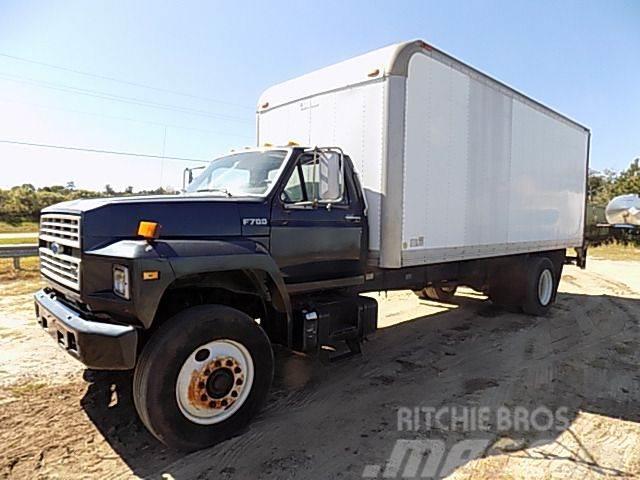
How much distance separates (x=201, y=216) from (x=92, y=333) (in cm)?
124

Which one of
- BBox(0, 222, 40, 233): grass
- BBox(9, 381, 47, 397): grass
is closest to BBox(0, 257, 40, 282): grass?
BBox(9, 381, 47, 397): grass

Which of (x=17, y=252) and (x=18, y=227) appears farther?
(x=18, y=227)

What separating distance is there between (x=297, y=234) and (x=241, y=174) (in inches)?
36.3

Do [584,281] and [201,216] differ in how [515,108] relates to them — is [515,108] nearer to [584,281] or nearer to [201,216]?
[201,216]

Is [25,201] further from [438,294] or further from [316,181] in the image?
[316,181]

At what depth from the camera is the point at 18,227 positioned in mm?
28125

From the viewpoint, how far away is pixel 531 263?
28.1ft

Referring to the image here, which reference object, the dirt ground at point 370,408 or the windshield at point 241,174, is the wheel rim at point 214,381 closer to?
the dirt ground at point 370,408

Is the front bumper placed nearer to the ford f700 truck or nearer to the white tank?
the ford f700 truck

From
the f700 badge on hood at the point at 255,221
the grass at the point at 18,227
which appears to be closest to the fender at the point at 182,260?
the f700 badge on hood at the point at 255,221

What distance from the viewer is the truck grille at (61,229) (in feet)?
12.3

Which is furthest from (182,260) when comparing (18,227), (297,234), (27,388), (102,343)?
(18,227)

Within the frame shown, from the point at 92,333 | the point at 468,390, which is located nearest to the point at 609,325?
the point at 468,390

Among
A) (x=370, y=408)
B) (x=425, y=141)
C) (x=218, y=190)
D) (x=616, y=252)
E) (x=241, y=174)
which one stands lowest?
(x=370, y=408)
